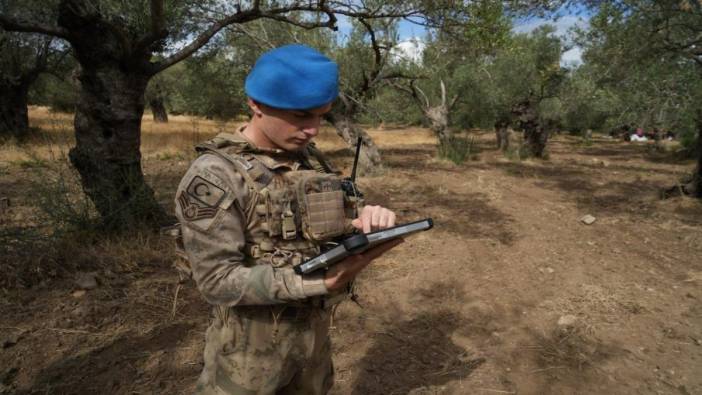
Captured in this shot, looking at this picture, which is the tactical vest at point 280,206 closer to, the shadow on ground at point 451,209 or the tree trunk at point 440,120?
the shadow on ground at point 451,209

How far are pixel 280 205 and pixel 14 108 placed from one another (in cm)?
1711

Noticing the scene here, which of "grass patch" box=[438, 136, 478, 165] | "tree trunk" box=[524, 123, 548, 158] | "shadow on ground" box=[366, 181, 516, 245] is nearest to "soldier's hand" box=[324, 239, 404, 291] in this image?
"shadow on ground" box=[366, 181, 516, 245]

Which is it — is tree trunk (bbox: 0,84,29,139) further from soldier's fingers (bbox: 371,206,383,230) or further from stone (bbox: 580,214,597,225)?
stone (bbox: 580,214,597,225)

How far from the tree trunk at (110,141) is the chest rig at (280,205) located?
3805mm

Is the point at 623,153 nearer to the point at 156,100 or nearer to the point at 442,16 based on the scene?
the point at 442,16

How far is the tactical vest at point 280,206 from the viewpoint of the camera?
1.45 m

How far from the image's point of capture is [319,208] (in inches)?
57.4

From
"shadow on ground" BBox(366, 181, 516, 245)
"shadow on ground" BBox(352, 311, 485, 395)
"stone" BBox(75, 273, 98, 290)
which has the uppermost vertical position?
"shadow on ground" BBox(366, 181, 516, 245)

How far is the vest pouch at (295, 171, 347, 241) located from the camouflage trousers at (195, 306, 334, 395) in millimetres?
357

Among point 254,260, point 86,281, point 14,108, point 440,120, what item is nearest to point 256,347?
point 254,260

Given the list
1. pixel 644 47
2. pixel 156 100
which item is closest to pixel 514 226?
pixel 644 47

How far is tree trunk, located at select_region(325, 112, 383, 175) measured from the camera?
10.6m

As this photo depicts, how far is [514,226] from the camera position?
22.6 ft

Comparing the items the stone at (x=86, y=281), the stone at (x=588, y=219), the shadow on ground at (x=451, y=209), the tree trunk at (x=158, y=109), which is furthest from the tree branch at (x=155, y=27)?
the tree trunk at (x=158, y=109)
